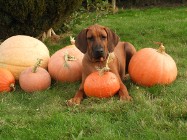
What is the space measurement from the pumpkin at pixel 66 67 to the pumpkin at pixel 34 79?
6.5 inches

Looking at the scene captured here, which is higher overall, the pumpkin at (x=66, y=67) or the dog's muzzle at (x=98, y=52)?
the dog's muzzle at (x=98, y=52)

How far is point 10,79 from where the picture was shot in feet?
18.7

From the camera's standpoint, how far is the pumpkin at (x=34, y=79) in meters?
5.58

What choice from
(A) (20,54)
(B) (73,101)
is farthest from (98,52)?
(A) (20,54)

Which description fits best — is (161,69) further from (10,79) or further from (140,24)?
(140,24)

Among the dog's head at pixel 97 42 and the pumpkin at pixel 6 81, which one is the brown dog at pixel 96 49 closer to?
the dog's head at pixel 97 42

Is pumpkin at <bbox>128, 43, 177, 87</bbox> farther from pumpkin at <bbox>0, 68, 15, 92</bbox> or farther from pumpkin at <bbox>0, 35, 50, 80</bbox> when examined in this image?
pumpkin at <bbox>0, 68, 15, 92</bbox>

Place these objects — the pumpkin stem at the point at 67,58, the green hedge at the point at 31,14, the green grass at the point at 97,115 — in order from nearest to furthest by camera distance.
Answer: the green grass at the point at 97,115 < the pumpkin stem at the point at 67,58 < the green hedge at the point at 31,14

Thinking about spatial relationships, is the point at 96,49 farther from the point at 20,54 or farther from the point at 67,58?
the point at 20,54

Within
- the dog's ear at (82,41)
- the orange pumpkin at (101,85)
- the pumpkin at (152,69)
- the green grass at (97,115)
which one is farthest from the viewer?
the pumpkin at (152,69)

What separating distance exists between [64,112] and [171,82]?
166 centimetres

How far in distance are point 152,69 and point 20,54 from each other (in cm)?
200

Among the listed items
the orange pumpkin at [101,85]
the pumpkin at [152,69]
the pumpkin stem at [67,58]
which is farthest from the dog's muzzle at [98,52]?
the pumpkin stem at [67,58]

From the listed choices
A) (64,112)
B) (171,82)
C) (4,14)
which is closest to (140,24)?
(4,14)
